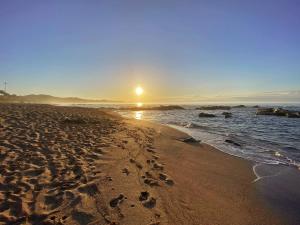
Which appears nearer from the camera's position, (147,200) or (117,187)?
(147,200)

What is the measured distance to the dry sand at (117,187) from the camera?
4578 mm

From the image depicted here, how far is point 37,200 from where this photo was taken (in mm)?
4902

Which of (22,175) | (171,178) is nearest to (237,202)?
(171,178)

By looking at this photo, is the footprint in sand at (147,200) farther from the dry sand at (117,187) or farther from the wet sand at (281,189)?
the wet sand at (281,189)

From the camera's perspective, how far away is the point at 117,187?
231 inches

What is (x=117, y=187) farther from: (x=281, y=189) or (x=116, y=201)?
(x=281, y=189)

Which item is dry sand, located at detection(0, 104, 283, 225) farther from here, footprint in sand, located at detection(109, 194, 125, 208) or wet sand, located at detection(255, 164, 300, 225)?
wet sand, located at detection(255, 164, 300, 225)

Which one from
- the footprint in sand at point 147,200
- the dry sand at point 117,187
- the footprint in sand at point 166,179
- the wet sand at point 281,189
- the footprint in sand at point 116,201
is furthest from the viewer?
the footprint in sand at point 166,179

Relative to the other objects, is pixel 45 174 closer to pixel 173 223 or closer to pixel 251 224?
pixel 173 223

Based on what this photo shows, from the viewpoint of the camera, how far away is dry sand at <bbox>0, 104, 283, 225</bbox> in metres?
4.58

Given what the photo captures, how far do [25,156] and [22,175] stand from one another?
165cm


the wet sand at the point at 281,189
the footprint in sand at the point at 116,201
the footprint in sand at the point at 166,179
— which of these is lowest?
the wet sand at the point at 281,189

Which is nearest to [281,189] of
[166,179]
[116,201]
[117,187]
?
[166,179]

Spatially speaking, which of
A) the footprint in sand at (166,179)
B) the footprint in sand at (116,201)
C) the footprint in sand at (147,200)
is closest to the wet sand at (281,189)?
the footprint in sand at (166,179)
